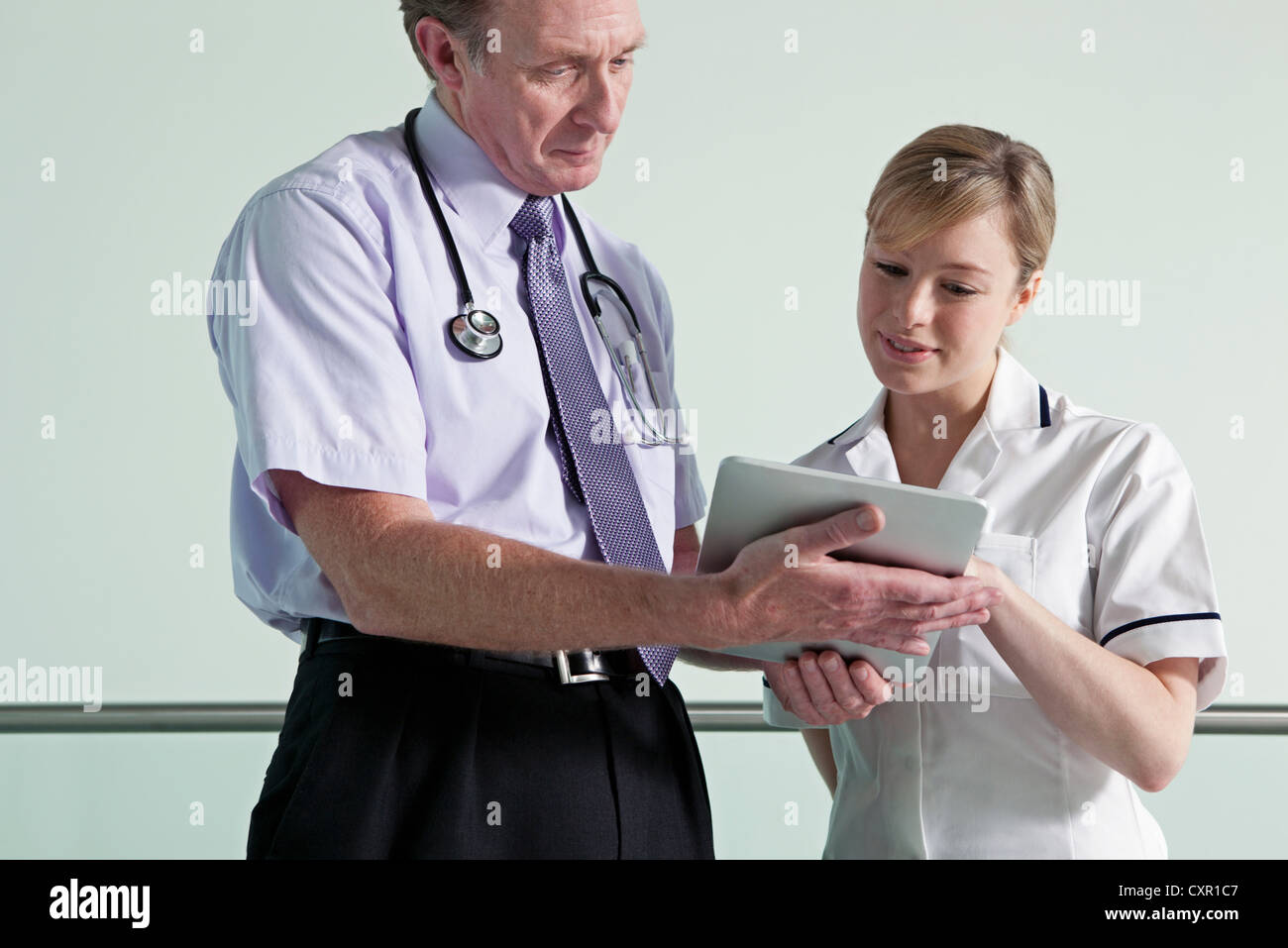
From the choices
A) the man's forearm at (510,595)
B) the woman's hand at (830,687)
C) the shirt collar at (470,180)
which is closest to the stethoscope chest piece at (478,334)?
the shirt collar at (470,180)

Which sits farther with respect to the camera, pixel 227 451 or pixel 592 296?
pixel 227 451

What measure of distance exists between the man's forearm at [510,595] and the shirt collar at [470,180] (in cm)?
43

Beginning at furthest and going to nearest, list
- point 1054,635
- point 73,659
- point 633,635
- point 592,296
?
1. point 73,659
2. point 592,296
3. point 1054,635
4. point 633,635

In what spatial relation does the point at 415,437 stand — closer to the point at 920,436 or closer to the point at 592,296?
the point at 592,296

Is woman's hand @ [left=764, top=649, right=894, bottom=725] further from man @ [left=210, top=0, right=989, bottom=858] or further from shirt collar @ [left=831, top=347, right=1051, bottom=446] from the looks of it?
shirt collar @ [left=831, top=347, right=1051, bottom=446]

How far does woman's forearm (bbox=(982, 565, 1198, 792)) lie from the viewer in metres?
1.38

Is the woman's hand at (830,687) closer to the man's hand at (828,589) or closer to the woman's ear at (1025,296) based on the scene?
the man's hand at (828,589)

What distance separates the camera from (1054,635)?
139 cm

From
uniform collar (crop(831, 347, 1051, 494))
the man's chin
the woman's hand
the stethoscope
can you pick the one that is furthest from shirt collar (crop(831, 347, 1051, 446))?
the man's chin

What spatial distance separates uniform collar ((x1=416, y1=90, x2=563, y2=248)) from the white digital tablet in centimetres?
44

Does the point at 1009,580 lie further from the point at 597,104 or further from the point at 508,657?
the point at 597,104

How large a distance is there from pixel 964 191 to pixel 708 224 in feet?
5.43
